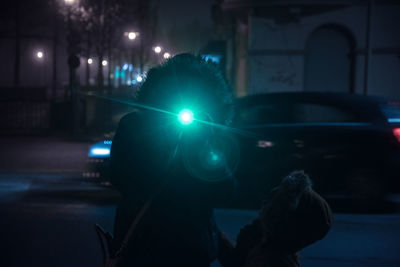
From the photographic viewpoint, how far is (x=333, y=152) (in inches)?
309

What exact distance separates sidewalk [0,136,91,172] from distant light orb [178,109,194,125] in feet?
33.1

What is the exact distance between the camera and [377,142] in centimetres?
779

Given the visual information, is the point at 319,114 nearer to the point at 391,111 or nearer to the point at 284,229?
the point at 391,111

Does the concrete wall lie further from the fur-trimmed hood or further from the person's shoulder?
the person's shoulder

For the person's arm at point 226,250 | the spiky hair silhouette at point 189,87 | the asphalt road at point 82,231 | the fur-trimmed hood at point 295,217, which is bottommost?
the asphalt road at point 82,231

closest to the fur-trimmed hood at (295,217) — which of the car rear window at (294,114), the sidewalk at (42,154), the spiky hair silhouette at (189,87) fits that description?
the spiky hair silhouette at (189,87)

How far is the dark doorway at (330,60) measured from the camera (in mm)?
17188

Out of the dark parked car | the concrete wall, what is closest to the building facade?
the concrete wall

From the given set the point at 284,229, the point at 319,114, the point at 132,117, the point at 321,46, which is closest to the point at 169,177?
the point at 132,117

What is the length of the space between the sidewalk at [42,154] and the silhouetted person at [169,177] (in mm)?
9975

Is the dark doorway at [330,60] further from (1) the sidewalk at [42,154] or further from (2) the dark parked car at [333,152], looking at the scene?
(2) the dark parked car at [333,152]

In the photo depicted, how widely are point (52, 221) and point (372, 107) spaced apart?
190 inches

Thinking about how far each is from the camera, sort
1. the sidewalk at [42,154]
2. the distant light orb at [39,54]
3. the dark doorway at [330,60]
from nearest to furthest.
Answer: the sidewalk at [42,154] < the dark doorway at [330,60] < the distant light orb at [39,54]

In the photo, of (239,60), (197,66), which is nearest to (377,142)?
(197,66)
